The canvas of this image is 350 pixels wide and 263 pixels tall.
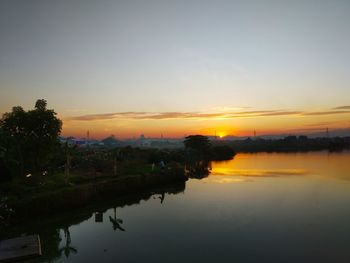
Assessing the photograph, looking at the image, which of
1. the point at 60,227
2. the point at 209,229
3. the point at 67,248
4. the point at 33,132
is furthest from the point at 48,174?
the point at 209,229

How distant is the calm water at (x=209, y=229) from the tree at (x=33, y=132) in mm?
9394

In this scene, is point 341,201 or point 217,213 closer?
point 217,213

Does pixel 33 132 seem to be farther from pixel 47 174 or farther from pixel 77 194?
pixel 77 194

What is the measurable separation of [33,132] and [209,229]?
2245cm

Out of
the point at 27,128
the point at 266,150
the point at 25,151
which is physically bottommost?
the point at 266,150

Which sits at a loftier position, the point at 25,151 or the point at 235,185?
the point at 25,151

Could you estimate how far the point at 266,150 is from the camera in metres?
154

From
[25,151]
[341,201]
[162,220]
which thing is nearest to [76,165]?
[25,151]

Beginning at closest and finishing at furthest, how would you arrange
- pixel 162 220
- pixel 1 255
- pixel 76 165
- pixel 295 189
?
pixel 1 255
pixel 162 220
pixel 295 189
pixel 76 165

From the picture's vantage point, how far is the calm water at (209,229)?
19312 mm

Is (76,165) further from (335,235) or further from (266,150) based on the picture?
(266,150)

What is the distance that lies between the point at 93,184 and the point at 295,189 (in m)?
24.3

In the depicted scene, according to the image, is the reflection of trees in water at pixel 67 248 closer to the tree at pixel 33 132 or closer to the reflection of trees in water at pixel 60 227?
the reflection of trees in water at pixel 60 227

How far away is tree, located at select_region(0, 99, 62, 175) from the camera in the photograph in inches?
1387
